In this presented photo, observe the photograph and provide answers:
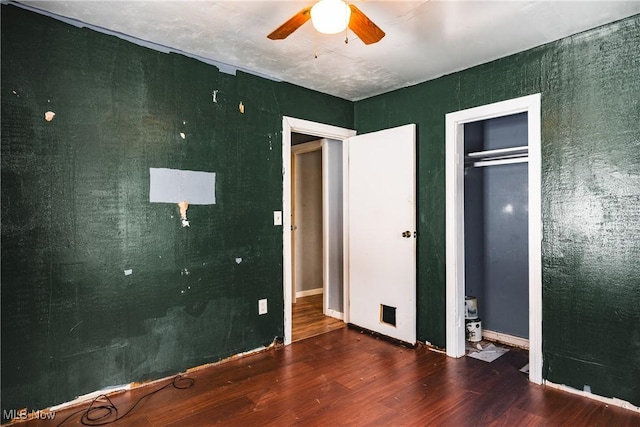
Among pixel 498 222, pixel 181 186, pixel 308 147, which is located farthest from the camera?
pixel 308 147

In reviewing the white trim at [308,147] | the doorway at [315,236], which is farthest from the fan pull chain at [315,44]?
the white trim at [308,147]

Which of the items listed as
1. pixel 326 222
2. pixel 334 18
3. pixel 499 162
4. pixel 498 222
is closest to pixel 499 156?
pixel 499 162

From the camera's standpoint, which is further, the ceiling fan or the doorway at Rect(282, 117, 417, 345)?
the doorway at Rect(282, 117, 417, 345)

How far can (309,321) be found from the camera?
4203mm

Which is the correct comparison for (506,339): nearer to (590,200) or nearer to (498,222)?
(498,222)

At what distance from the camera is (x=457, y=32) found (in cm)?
251

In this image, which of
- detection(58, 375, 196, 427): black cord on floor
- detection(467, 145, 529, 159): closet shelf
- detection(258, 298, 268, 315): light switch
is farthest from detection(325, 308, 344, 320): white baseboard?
detection(467, 145, 529, 159): closet shelf

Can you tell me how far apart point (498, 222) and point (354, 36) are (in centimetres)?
218

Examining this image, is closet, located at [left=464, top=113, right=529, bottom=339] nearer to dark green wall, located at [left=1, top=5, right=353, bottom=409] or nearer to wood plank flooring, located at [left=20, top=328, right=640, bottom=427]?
wood plank flooring, located at [left=20, top=328, right=640, bottom=427]

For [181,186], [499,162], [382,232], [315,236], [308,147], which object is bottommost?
[315,236]

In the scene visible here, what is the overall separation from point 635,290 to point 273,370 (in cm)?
245

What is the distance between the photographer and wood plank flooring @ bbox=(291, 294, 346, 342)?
3.80m

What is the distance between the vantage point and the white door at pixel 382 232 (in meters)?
3.44

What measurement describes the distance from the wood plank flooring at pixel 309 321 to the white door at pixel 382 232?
295 mm
